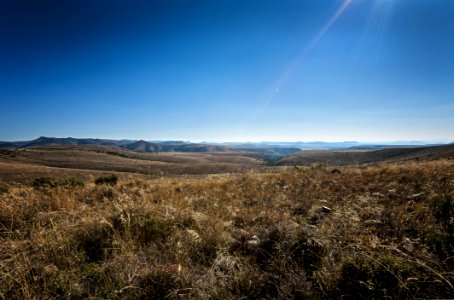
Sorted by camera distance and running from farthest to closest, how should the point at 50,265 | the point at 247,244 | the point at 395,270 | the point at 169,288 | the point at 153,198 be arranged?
1. the point at 153,198
2. the point at 247,244
3. the point at 50,265
4. the point at 169,288
5. the point at 395,270

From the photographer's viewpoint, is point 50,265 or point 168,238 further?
point 168,238

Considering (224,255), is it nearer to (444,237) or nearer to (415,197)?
(444,237)

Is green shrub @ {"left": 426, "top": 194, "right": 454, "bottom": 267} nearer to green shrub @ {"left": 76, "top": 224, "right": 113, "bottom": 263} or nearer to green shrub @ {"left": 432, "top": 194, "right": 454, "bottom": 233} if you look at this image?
green shrub @ {"left": 432, "top": 194, "right": 454, "bottom": 233}

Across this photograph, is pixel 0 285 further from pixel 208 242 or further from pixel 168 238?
pixel 208 242

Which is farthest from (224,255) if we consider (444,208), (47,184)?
(47,184)

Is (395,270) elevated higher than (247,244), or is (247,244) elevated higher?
(395,270)

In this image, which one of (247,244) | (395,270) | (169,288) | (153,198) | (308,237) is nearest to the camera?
(395,270)

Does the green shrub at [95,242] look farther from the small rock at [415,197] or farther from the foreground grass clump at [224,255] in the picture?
the small rock at [415,197]

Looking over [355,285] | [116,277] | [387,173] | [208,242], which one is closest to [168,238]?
[208,242]

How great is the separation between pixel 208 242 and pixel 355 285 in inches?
77.2

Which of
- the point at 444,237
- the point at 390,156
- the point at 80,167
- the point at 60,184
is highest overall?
the point at 444,237

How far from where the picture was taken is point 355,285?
8.27 ft

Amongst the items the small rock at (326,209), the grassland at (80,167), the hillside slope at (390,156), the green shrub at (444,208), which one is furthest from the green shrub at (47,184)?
the hillside slope at (390,156)

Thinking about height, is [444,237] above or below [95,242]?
above
